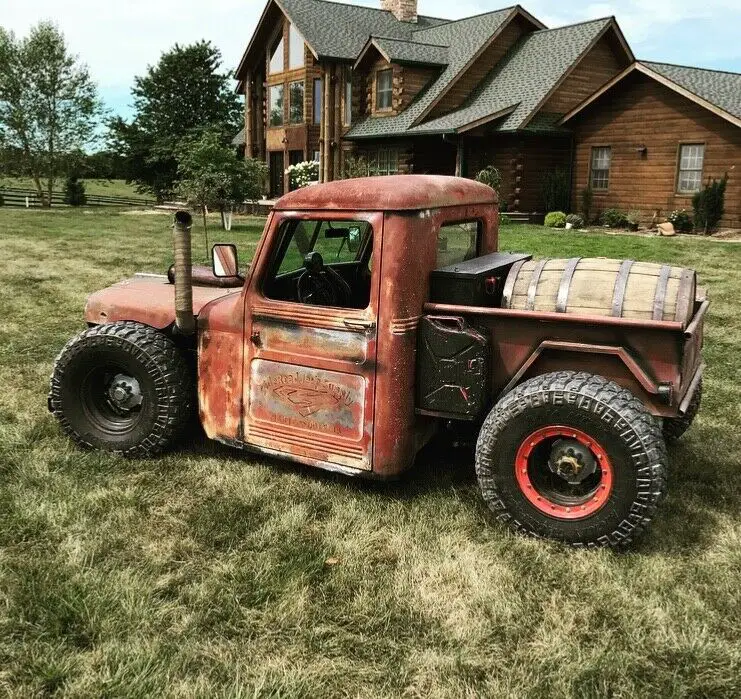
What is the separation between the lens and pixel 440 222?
407 centimetres

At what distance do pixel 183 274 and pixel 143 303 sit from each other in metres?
0.70

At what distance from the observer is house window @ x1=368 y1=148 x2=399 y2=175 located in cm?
2720

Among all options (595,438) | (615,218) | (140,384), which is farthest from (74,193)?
(595,438)

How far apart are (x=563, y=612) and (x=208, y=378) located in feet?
7.96

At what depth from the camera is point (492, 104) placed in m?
24.9

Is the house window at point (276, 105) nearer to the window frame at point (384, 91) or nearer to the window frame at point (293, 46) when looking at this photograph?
the window frame at point (293, 46)

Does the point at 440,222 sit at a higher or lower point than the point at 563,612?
higher

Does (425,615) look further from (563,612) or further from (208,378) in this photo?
(208,378)

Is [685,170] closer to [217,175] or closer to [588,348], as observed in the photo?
[217,175]

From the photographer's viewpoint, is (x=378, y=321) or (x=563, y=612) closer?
(x=563, y=612)

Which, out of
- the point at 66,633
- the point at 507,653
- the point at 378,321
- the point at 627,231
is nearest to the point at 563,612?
the point at 507,653

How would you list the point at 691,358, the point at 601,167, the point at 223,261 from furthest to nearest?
the point at 601,167, the point at 223,261, the point at 691,358

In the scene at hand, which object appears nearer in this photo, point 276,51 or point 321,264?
point 321,264

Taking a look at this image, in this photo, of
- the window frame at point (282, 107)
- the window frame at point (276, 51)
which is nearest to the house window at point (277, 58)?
the window frame at point (276, 51)
